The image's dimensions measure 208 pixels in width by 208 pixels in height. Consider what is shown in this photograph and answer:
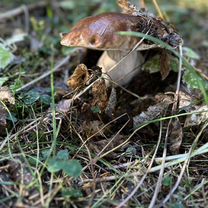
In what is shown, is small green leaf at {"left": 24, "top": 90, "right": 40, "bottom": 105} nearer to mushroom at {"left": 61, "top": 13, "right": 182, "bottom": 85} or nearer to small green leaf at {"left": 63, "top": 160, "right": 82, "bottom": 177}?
mushroom at {"left": 61, "top": 13, "right": 182, "bottom": 85}

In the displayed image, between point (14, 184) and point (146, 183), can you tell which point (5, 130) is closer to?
point (14, 184)

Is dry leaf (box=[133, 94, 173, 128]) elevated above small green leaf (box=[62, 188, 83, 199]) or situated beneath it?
situated beneath

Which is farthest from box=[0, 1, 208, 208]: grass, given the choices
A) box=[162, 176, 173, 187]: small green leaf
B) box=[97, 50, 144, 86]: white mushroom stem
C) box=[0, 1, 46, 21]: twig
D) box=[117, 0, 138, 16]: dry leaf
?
box=[0, 1, 46, 21]: twig

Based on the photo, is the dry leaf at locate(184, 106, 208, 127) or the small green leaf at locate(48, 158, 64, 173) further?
the dry leaf at locate(184, 106, 208, 127)

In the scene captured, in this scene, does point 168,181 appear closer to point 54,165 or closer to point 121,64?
point 54,165

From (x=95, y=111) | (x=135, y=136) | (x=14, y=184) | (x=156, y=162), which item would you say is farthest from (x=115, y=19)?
(x=14, y=184)

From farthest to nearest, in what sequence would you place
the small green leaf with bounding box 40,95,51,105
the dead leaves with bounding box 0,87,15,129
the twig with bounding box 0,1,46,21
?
1. the twig with bounding box 0,1,46,21
2. the small green leaf with bounding box 40,95,51,105
3. the dead leaves with bounding box 0,87,15,129

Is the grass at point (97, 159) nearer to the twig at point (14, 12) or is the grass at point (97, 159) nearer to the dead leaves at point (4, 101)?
the dead leaves at point (4, 101)
